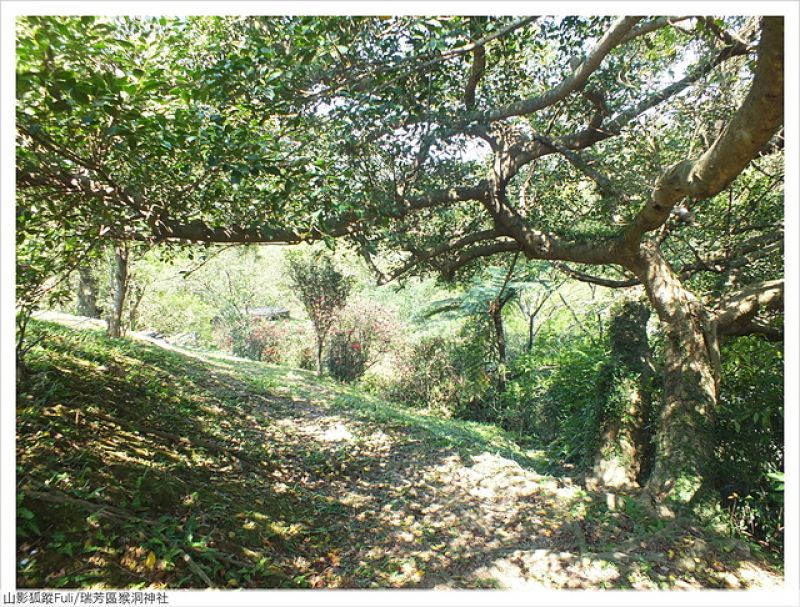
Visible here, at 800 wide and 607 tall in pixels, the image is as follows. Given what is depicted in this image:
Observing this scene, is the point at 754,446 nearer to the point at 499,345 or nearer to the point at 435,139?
the point at 435,139

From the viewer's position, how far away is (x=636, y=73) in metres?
5.10

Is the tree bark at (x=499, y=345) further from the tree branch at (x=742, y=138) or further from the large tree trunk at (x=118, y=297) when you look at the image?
the large tree trunk at (x=118, y=297)

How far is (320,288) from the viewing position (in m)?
11.9

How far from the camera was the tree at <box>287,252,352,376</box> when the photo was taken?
38.7ft

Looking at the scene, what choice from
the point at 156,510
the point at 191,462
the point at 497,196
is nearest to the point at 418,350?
the point at 497,196

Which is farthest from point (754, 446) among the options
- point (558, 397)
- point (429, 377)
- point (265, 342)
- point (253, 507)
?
point (265, 342)

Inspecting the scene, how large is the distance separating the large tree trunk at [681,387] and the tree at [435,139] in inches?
0.8

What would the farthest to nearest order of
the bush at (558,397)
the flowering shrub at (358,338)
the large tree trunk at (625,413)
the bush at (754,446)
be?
the flowering shrub at (358,338) < the bush at (558,397) < the large tree trunk at (625,413) < the bush at (754,446)

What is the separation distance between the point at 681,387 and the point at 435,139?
11.3ft

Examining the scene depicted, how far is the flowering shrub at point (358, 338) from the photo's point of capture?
12008mm

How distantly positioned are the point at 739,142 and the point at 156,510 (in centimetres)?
434

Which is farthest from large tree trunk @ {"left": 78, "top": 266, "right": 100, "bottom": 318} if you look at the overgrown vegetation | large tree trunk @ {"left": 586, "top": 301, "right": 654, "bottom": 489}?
large tree trunk @ {"left": 586, "top": 301, "right": 654, "bottom": 489}

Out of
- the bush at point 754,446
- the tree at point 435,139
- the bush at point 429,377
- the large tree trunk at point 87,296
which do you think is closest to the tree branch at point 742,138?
the tree at point 435,139

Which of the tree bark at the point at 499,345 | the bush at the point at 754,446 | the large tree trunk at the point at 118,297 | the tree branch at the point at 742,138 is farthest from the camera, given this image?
the tree bark at the point at 499,345
